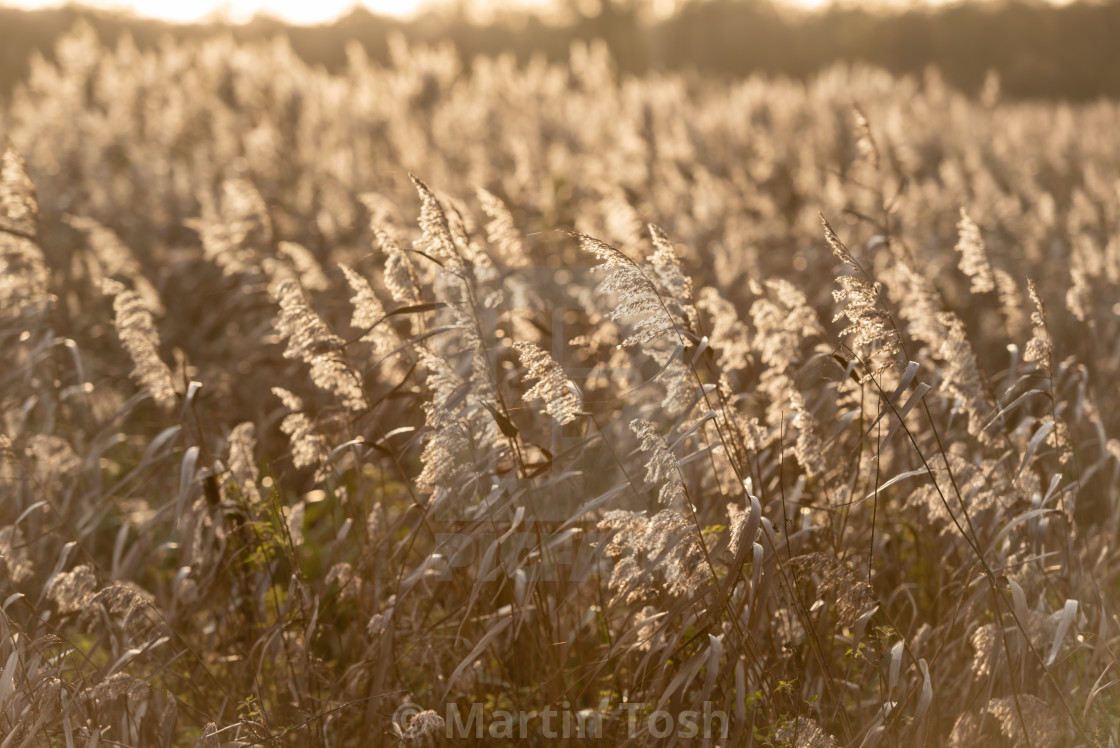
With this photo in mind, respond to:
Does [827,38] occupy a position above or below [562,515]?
above

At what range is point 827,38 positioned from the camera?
3456cm

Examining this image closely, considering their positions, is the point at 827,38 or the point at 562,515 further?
the point at 827,38

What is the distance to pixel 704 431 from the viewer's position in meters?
2.65

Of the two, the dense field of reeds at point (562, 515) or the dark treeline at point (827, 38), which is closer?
the dense field of reeds at point (562, 515)

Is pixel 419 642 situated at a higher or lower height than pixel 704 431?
lower

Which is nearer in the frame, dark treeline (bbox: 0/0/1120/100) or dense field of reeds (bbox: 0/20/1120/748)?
dense field of reeds (bbox: 0/20/1120/748)

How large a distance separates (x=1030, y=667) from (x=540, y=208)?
5236 mm

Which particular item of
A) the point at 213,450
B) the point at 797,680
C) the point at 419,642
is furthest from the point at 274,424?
the point at 797,680

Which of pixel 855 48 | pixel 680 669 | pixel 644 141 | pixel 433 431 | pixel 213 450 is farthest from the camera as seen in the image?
pixel 855 48

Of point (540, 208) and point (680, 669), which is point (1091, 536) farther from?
point (540, 208)

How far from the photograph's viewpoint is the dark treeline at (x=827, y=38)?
29625 mm

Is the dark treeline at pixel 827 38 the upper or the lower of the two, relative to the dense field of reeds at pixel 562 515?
upper

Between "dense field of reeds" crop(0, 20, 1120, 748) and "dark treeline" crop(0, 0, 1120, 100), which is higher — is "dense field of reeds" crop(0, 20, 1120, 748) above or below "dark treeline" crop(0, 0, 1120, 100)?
below

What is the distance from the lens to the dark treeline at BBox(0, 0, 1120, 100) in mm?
29625
